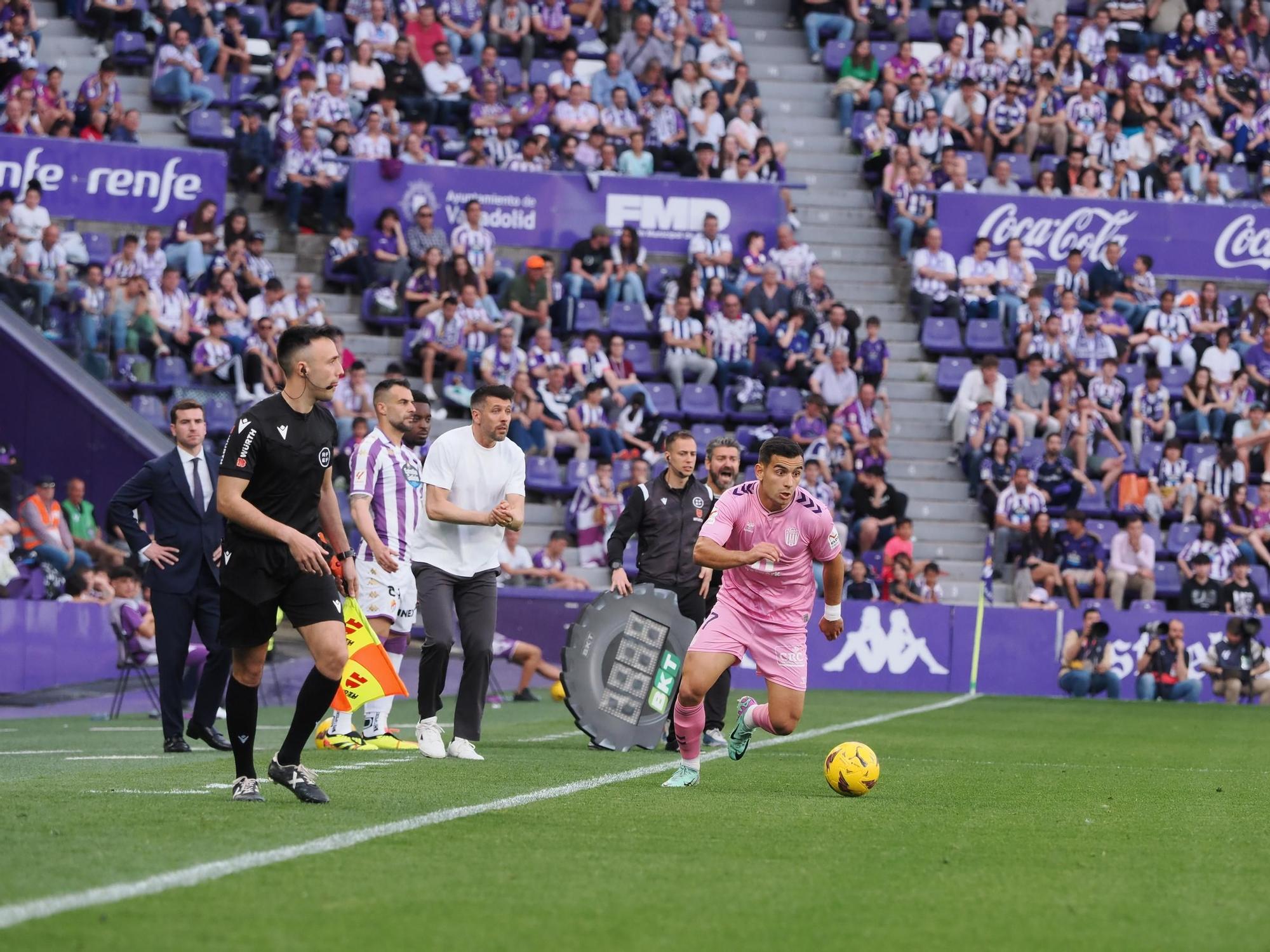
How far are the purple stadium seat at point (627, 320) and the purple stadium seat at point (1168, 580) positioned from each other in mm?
7503

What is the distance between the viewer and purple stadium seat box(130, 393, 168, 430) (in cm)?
2056

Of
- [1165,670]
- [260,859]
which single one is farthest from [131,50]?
[260,859]

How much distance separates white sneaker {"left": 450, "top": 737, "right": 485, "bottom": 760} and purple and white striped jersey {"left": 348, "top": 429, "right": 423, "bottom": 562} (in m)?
1.34

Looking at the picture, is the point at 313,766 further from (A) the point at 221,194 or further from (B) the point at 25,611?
(A) the point at 221,194

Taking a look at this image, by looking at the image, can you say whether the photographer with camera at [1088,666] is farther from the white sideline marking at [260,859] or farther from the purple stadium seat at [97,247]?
the white sideline marking at [260,859]

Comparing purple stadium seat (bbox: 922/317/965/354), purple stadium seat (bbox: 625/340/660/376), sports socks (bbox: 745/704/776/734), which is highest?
purple stadium seat (bbox: 922/317/965/354)

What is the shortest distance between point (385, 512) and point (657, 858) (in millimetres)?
5578

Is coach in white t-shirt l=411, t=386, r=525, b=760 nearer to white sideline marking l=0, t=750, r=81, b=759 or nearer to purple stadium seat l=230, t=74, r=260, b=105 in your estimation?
white sideline marking l=0, t=750, r=81, b=759

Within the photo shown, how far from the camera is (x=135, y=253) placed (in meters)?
22.7

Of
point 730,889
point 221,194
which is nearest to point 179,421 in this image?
point 730,889

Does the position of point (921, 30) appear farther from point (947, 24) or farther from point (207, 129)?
point (207, 129)

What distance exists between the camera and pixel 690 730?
9812 mm

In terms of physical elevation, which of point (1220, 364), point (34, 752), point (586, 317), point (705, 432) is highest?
point (1220, 364)

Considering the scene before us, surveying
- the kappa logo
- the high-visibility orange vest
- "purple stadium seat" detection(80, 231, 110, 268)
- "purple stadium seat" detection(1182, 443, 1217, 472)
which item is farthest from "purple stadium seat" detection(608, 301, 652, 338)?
the high-visibility orange vest
